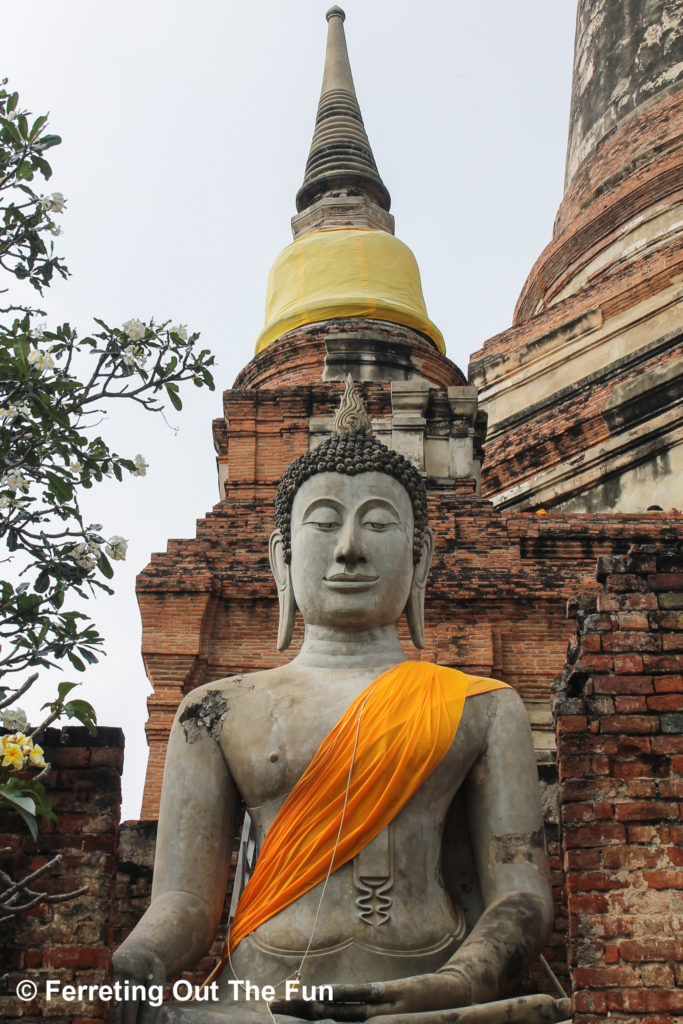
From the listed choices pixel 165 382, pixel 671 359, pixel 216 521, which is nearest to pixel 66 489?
pixel 165 382

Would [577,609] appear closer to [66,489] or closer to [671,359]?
[66,489]

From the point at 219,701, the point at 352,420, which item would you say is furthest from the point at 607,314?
the point at 219,701

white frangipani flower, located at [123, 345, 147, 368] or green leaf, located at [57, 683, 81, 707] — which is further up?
white frangipani flower, located at [123, 345, 147, 368]

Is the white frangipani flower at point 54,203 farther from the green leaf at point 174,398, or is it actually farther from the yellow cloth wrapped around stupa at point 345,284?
the yellow cloth wrapped around stupa at point 345,284

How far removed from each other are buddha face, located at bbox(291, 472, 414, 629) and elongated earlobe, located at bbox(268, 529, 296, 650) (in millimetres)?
213

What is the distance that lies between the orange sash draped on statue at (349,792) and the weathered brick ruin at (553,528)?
25.1 inches

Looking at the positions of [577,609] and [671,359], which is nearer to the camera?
[577,609]

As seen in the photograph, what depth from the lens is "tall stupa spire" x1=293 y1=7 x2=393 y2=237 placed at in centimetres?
1769

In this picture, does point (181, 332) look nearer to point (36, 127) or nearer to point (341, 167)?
point (36, 127)

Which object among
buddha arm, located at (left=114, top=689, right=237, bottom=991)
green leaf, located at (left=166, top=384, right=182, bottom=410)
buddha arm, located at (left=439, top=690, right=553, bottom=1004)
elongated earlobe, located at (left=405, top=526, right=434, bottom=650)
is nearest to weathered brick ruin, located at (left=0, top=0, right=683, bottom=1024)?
buddha arm, located at (left=439, top=690, right=553, bottom=1004)

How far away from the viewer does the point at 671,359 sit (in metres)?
15.1

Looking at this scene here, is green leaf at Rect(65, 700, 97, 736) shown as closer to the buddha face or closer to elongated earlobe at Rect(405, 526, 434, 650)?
the buddha face

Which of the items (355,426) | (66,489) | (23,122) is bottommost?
(66,489)

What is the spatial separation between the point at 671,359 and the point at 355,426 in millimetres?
7998
